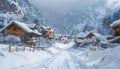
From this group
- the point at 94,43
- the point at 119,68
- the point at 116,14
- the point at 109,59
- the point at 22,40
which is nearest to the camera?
the point at 119,68

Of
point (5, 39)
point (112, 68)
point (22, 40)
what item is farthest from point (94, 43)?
point (112, 68)

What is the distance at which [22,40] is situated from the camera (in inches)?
2805

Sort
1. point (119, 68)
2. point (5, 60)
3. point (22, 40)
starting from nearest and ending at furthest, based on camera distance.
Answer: point (119, 68)
point (5, 60)
point (22, 40)

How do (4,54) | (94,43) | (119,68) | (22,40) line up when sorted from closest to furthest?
(119,68)
(4,54)
(22,40)
(94,43)

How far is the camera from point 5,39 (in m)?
65.4

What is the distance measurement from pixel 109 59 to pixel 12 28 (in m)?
48.6

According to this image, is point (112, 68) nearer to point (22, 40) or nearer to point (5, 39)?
point (5, 39)

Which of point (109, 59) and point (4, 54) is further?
point (4, 54)

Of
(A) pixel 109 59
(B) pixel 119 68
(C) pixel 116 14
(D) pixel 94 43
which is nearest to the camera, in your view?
(B) pixel 119 68

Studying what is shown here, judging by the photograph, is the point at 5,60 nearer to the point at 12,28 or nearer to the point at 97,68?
the point at 97,68

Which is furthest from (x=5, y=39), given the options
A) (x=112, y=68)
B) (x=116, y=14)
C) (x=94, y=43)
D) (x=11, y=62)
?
(x=116, y=14)

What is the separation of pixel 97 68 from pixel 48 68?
5.98 meters

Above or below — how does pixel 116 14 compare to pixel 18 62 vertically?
above

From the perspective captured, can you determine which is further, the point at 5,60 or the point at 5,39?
the point at 5,39
